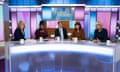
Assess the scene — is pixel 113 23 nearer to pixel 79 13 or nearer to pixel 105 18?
pixel 105 18

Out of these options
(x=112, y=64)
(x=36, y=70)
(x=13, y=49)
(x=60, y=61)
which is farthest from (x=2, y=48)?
(x=112, y=64)

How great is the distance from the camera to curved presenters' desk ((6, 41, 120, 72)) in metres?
3.75

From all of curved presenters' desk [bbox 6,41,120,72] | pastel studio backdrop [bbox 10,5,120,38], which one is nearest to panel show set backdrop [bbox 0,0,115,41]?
pastel studio backdrop [bbox 10,5,120,38]

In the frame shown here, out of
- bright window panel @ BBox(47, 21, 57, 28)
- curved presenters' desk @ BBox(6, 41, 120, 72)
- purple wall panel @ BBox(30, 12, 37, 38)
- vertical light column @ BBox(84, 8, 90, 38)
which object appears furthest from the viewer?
purple wall panel @ BBox(30, 12, 37, 38)

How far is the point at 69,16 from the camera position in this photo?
7676 mm

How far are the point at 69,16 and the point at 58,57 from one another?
382cm

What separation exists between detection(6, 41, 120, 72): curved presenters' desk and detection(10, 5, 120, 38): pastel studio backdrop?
3565mm

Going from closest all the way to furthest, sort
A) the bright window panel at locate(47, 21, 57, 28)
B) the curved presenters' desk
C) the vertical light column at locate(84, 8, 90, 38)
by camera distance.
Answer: the curved presenters' desk → the bright window panel at locate(47, 21, 57, 28) → the vertical light column at locate(84, 8, 90, 38)

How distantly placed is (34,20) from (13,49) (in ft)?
14.0

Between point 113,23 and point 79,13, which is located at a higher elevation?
point 79,13

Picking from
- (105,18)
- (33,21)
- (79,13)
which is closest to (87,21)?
(79,13)

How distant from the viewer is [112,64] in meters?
3.47

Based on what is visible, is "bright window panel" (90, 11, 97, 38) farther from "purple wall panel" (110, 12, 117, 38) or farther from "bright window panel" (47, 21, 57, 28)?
"bright window panel" (47, 21, 57, 28)

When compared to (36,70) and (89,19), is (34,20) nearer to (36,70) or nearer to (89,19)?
(89,19)
